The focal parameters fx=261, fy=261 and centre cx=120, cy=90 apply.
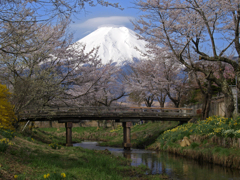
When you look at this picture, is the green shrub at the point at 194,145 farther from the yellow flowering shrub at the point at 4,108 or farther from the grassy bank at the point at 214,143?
the yellow flowering shrub at the point at 4,108

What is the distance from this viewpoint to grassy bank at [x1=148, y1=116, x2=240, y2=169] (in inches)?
503

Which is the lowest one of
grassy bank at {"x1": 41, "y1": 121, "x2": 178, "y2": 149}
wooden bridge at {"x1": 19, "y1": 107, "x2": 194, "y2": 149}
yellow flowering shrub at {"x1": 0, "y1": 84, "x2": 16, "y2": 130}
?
grassy bank at {"x1": 41, "y1": 121, "x2": 178, "y2": 149}

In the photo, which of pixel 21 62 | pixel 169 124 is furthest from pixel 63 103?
pixel 169 124

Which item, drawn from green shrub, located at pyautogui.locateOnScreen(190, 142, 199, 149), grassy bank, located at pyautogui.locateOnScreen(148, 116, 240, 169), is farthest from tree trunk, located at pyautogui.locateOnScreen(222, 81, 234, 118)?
green shrub, located at pyautogui.locateOnScreen(190, 142, 199, 149)

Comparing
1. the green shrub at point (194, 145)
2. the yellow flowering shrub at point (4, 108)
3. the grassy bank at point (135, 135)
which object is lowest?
the grassy bank at point (135, 135)

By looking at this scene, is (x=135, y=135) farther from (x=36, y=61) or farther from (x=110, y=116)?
(x=36, y=61)

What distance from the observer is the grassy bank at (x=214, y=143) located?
12.8m

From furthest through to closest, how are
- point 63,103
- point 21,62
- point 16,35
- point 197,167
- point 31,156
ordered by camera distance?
point 63,103 → point 21,62 → point 197,167 → point 31,156 → point 16,35

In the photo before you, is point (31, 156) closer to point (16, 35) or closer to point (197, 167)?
point (16, 35)

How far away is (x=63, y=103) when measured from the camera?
65.3 feet

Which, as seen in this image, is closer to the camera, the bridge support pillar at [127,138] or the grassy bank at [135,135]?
the bridge support pillar at [127,138]

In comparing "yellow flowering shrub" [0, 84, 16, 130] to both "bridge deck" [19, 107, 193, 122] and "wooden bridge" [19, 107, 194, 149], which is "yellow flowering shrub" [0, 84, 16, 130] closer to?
"bridge deck" [19, 107, 193, 122]

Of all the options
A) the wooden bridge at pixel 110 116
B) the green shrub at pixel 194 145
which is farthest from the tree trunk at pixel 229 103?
the wooden bridge at pixel 110 116

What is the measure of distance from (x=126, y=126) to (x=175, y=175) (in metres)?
14.0
